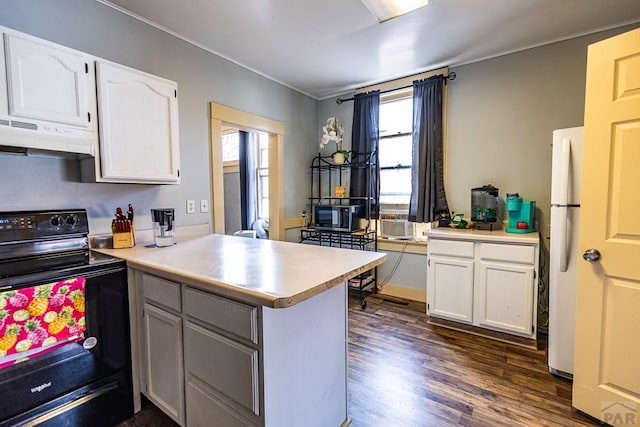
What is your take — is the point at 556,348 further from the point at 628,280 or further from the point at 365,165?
the point at 365,165

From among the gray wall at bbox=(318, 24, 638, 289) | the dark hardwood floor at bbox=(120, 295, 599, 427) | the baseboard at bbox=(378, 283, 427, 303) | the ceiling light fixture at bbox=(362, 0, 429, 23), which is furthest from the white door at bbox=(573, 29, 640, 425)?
the baseboard at bbox=(378, 283, 427, 303)

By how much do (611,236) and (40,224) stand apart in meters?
2.97

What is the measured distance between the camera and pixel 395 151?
11.7ft

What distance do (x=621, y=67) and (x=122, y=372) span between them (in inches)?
121

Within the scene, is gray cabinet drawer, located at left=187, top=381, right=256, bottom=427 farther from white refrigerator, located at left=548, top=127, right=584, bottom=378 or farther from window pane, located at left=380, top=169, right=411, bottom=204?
window pane, located at left=380, top=169, right=411, bottom=204

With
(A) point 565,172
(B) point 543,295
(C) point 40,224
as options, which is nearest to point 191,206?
(C) point 40,224

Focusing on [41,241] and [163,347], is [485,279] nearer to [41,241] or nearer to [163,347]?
[163,347]

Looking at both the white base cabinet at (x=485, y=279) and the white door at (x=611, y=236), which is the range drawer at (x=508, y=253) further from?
the white door at (x=611, y=236)

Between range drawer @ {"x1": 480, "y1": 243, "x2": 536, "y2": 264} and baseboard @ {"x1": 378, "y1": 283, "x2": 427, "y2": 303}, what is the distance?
1056mm

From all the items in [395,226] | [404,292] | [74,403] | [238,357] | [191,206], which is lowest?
[404,292]

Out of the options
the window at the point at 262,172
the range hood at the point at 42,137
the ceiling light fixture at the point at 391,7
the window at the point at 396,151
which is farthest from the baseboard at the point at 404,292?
the range hood at the point at 42,137

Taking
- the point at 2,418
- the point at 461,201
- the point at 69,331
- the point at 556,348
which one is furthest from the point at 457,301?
the point at 2,418

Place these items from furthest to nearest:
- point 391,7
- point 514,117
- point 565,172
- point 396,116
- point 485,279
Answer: point 396,116 → point 514,117 → point 485,279 → point 391,7 → point 565,172

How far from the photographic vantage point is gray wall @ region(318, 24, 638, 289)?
8.36 ft
